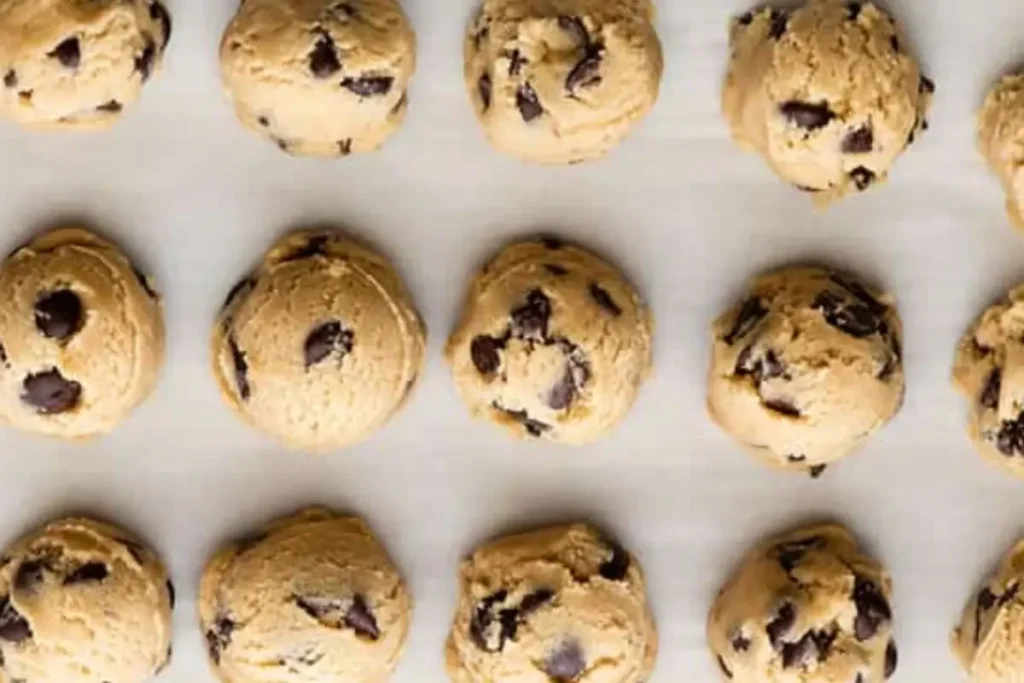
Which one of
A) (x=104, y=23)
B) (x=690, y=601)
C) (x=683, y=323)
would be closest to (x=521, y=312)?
(x=683, y=323)

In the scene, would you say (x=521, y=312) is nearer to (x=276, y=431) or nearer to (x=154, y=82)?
(x=276, y=431)

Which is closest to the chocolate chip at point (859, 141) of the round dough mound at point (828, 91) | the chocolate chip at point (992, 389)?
the round dough mound at point (828, 91)

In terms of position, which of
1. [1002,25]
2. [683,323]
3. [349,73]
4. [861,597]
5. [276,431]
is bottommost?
[861,597]

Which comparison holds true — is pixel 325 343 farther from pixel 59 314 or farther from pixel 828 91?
pixel 828 91

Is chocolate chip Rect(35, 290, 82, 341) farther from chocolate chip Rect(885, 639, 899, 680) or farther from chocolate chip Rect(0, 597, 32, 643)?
chocolate chip Rect(885, 639, 899, 680)

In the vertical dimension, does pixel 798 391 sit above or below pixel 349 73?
below
